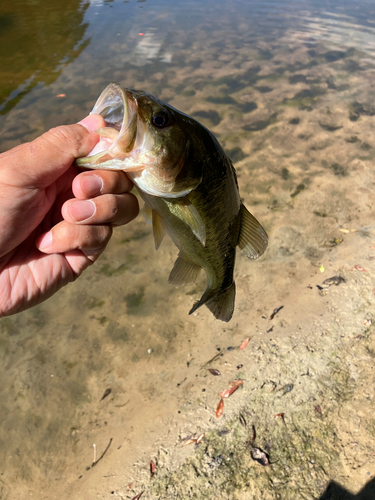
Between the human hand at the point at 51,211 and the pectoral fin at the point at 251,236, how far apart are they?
0.79 meters

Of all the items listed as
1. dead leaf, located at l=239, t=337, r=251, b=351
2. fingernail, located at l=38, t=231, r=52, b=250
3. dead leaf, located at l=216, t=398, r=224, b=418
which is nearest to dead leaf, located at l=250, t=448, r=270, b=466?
dead leaf, located at l=216, t=398, r=224, b=418

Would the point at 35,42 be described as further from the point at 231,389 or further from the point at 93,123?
the point at 231,389

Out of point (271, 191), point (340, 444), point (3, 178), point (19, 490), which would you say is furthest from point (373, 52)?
point (19, 490)

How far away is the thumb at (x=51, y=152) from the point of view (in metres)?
1.89

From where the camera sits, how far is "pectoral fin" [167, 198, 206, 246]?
6.36ft

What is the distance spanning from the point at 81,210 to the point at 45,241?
40cm

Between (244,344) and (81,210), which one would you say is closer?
(81,210)

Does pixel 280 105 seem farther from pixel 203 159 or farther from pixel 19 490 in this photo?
Answer: pixel 19 490

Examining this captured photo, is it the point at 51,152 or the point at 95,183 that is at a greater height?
the point at 51,152

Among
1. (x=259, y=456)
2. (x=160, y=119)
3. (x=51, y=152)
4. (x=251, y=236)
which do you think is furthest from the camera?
(x=259, y=456)

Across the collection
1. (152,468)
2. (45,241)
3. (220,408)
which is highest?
(45,241)

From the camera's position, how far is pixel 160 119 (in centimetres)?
177

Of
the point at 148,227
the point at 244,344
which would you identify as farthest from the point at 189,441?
the point at 148,227

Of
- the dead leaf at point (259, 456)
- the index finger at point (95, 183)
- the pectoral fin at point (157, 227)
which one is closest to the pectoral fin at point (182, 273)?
the pectoral fin at point (157, 227)
